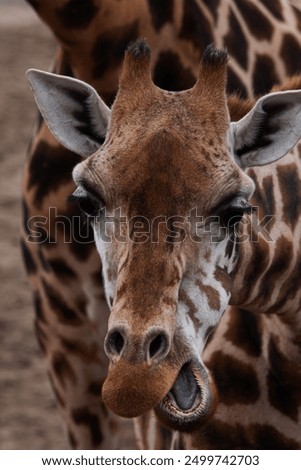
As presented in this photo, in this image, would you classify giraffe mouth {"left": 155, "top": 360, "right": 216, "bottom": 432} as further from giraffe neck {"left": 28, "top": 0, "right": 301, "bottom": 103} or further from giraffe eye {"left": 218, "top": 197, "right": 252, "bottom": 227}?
giraffe neck {"left": 28, "top": 0, "right": 301, "bottom": 103}

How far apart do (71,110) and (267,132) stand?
0.72 meters

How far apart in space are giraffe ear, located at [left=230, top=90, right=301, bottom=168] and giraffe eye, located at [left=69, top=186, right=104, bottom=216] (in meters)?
0.51

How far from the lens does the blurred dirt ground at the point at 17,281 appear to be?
343 inches

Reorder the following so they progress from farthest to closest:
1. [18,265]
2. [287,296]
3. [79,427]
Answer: [18,265]
[79,427]
[287,296]

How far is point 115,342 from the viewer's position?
491 cm

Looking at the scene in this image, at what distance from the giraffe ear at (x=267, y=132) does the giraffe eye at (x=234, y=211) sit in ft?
0.78

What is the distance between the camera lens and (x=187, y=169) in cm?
511

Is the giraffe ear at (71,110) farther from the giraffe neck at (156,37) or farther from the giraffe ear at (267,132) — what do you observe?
the giraffe neck at (156,37)

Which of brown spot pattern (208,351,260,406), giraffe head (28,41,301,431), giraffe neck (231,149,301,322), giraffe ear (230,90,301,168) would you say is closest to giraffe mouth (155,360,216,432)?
giraffe head (28,41,301,431)

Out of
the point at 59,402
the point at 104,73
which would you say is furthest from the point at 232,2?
the point at 59,402

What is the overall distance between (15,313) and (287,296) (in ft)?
14.1

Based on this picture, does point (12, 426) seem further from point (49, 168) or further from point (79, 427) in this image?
point (49, 168)

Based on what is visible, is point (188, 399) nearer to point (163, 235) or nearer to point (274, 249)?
point (163, 235)

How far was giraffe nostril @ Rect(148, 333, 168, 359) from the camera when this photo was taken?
16.0 ft
